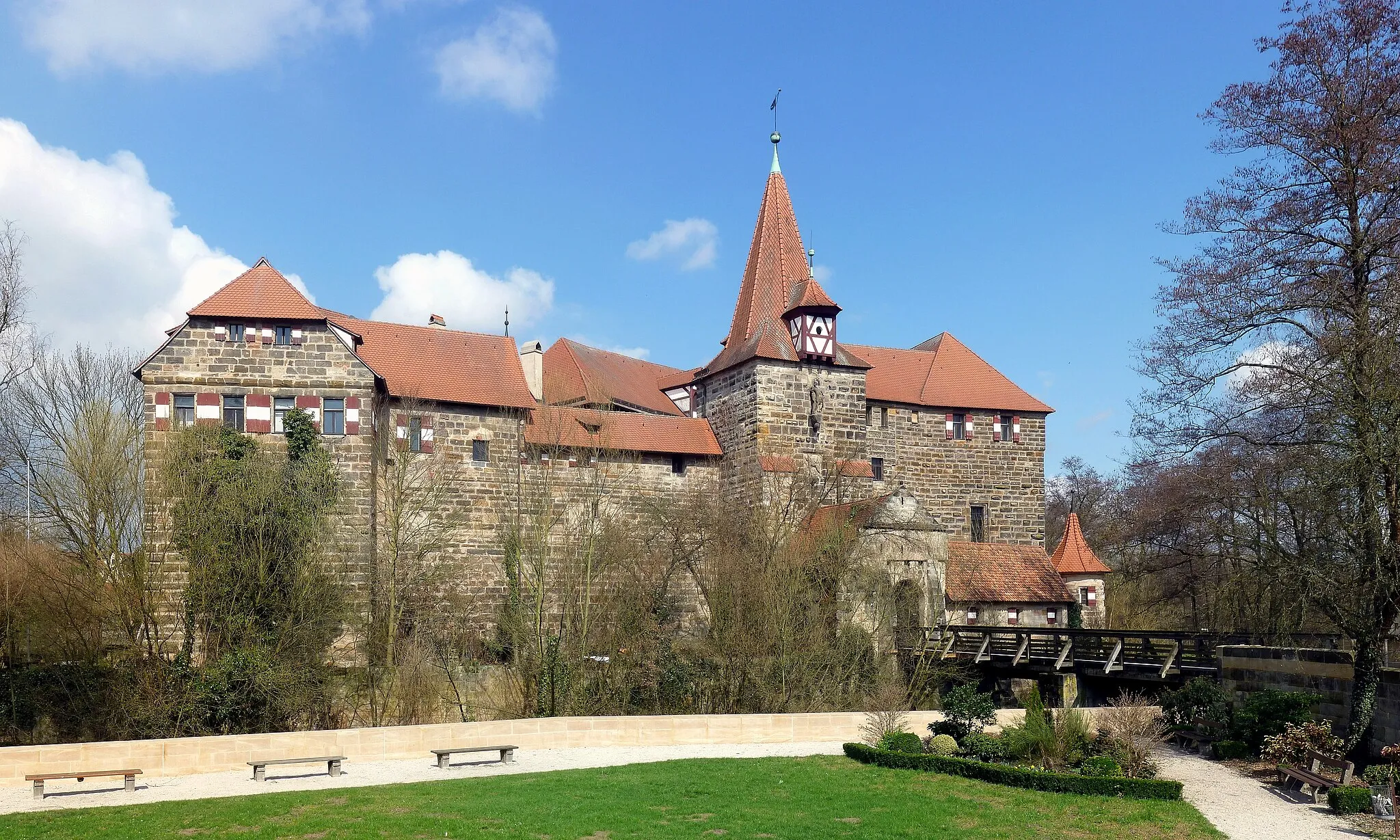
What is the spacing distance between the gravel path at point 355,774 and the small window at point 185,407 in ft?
42.5

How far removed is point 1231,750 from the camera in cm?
1625

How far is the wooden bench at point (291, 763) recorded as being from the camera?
1521 centimetres

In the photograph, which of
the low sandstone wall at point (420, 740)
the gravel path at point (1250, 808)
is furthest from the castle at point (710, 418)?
the gravel path at point (1250, 808)

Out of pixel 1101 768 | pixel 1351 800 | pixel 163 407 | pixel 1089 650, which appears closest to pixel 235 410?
pixel 163 407

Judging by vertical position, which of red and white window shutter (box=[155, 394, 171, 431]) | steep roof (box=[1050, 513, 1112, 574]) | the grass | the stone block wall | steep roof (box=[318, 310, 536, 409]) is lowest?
the grass

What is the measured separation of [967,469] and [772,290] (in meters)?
8.81

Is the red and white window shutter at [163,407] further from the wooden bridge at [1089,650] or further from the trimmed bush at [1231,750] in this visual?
the trimmed bush at [1231,750]

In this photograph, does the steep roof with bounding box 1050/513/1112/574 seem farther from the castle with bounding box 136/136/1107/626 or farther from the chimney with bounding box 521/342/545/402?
the chimney with bounding box 521/342/545/402

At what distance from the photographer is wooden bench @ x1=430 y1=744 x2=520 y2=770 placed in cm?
1612

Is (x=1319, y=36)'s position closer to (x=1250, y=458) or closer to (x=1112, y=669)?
(x=1250, y=458)

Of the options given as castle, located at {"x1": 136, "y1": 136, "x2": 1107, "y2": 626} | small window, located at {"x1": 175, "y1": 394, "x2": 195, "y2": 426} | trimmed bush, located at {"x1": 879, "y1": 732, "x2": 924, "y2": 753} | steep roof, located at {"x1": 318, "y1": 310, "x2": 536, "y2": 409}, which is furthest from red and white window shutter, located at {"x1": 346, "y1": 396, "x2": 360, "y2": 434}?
trimmed bush, located at {"x1": 879, "y1": 732, "x2": 924, "y2": 753}

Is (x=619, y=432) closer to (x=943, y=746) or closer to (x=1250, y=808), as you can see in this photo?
(x=943, y=746)

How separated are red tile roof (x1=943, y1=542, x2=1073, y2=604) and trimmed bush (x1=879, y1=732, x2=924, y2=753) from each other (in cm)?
1449

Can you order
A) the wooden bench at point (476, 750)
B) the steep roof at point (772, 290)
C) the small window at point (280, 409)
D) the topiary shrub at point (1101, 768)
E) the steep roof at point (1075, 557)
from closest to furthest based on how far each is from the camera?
the topiary shrub at point (1101, 768)
the wooden bench at point (476, 750)
the small window at point (280, 409)
the steep roof at point (772, 290)
the steep roof at point (1075, 557)
